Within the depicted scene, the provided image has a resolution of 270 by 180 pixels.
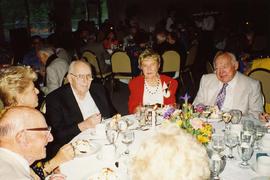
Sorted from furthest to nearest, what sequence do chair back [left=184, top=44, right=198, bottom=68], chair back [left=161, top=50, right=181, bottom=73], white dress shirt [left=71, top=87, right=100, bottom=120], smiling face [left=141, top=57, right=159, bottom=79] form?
chair back [left=184, top=44, right=198, bottom=68] < chair back [left=161, top=50, right=181, bottom=73] < smiling face [left=141, top=57, right=159, bottom=79] < white dress shirt [left=71, top=87, right=100, bottom=120]

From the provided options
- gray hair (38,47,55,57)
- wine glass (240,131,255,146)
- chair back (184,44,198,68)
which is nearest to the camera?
wine glass (240,131,255,146)

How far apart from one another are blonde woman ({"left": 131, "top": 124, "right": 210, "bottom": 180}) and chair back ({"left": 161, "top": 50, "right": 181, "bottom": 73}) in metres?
5.14

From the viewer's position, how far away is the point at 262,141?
7.47 feet

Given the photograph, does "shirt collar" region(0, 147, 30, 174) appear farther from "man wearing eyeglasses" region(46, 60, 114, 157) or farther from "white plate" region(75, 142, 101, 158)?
"man wearing eyeglasses" region(46, 60, 114, 157)

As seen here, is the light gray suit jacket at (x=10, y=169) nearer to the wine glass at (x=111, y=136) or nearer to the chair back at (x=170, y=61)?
the wine glass at (x=111, y=136)

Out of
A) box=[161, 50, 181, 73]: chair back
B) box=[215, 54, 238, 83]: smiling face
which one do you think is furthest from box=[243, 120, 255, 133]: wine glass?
box=[161, 50, 181, 73]: chair back

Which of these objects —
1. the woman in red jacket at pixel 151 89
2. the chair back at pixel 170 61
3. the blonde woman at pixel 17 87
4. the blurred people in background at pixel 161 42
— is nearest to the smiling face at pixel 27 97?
the blonde woman at pixel 17 87

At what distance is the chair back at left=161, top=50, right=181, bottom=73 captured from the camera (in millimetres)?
6367

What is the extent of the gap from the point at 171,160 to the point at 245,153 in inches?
38.2

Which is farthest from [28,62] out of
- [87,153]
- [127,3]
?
[127,3]

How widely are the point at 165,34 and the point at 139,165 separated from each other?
18.9 feet

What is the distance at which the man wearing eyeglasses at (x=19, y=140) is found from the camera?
1611 millimetres

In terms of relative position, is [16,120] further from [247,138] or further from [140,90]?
[140,90]

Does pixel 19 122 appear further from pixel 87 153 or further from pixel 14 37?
pixel 14 37
